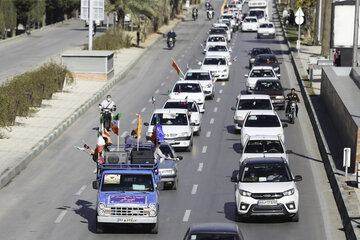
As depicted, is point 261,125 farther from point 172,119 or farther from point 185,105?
point 185,105

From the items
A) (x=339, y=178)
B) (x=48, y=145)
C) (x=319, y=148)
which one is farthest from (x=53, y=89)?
(x=339, y=178)

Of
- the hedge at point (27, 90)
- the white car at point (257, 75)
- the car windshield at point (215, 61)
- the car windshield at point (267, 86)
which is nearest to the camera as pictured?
the hedge at point (27, 90)

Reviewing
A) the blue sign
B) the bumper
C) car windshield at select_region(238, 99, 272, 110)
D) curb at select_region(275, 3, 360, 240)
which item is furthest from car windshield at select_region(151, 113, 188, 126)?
the bumper

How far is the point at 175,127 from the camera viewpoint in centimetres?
3328

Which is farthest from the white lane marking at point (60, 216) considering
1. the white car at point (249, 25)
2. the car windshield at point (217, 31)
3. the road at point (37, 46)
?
the white car at point (249, 25)

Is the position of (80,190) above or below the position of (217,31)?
below

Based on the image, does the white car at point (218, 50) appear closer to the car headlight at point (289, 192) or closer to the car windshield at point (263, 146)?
the car windshield at point (263, 146)

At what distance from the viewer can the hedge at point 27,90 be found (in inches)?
1447

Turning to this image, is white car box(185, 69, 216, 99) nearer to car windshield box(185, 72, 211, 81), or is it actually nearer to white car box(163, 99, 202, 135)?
car windshield box(185, 72, 211, 81)

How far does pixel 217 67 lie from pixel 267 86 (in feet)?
32.1

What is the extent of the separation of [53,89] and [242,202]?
80.8 feet

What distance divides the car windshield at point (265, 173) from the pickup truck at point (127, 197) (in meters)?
2.55

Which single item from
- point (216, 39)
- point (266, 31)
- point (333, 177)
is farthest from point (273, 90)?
point (266, 31)

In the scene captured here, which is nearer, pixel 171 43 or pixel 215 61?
pixel 215 61
